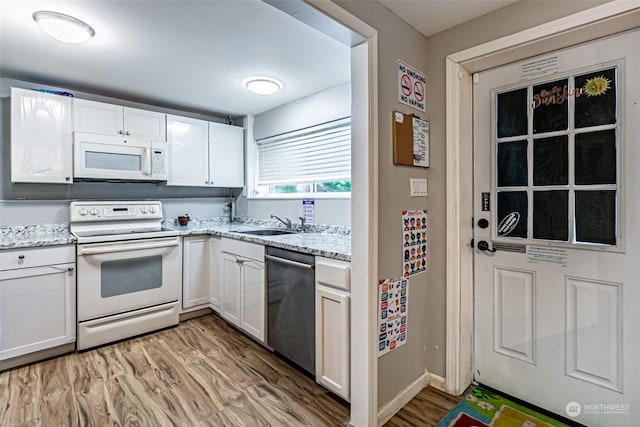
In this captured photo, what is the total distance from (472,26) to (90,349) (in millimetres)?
Result: 3594

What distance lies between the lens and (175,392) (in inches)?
75.3

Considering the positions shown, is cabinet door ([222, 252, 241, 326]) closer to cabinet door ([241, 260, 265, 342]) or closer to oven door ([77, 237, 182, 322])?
cabinet door ([241, 260, 265, 342])

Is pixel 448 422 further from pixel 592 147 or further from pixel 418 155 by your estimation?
pixel 592 147

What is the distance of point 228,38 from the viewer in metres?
1.99

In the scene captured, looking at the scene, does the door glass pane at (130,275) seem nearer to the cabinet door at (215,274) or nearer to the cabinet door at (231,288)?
Result: the cabinet door at (215,274)

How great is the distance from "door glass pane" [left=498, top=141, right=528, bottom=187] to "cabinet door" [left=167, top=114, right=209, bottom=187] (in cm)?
296

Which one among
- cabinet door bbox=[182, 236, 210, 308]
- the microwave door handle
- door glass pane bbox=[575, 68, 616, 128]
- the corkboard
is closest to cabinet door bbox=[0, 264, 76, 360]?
cabinet door bbox=[182, 236, 210, 308]

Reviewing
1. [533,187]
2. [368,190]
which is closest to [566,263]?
[533,187]

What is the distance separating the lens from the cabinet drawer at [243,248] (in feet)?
7.75

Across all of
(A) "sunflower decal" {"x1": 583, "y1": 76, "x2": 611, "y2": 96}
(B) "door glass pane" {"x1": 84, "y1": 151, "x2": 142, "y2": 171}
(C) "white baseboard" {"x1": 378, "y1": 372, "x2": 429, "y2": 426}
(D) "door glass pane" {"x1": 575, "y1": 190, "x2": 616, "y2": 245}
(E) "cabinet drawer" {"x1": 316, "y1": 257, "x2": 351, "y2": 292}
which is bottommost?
(C) "white baseboard" {"x1": 378, "y1": 372, "x2": 429, "y2": 426}

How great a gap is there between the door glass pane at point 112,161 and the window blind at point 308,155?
134cm

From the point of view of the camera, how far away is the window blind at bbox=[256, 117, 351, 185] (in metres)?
2.74

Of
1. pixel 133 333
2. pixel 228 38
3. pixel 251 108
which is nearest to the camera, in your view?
pixel 228 38

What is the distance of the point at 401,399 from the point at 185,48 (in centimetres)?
267
